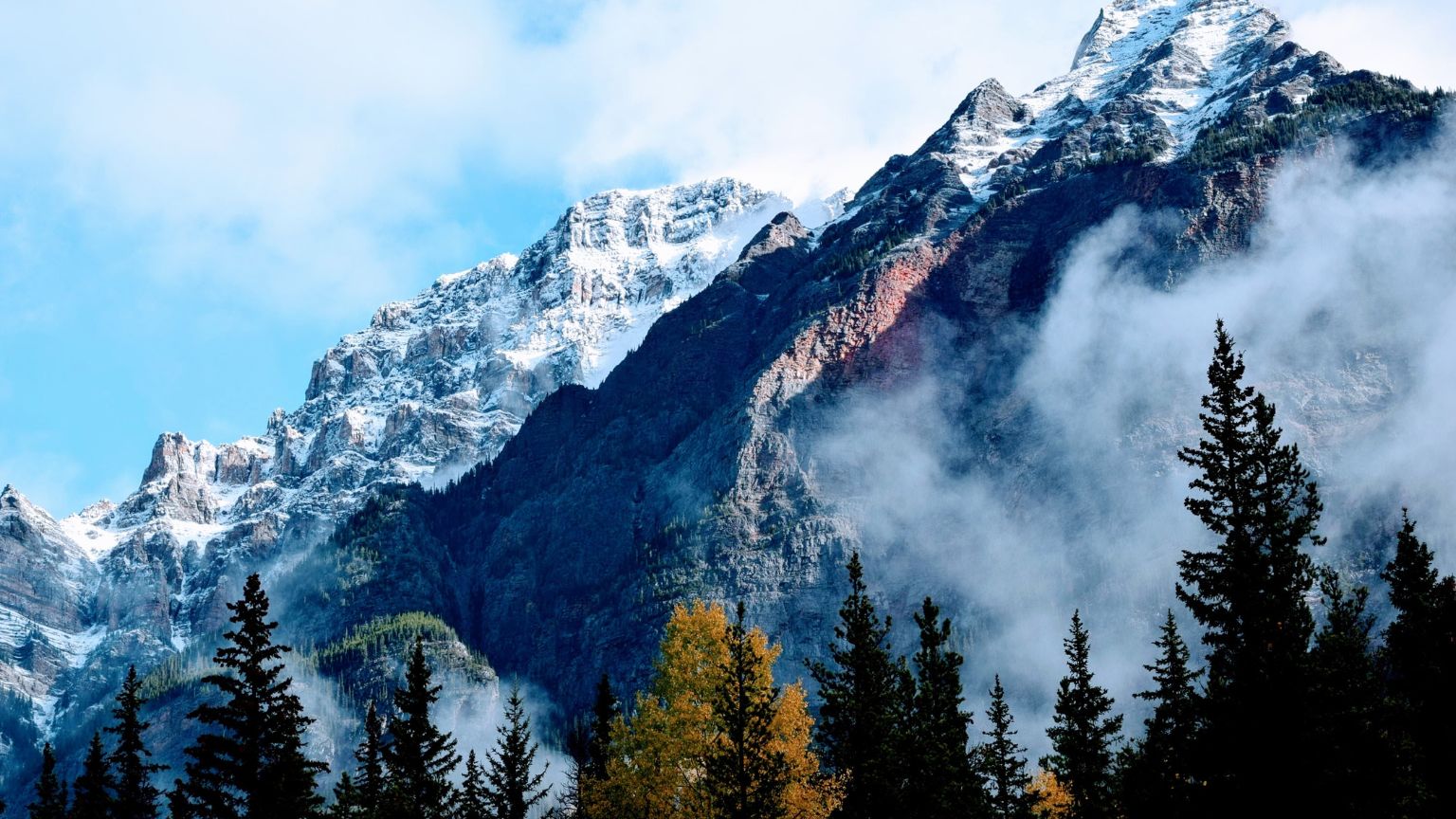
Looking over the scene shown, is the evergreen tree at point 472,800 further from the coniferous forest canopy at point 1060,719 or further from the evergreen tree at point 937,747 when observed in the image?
the evergreen tree at point 937,747

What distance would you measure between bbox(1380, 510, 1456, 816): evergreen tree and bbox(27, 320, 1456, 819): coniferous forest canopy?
90 millimetres

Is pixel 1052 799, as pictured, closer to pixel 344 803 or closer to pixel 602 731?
pixel 602 731

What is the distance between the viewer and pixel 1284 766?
38.7 meters

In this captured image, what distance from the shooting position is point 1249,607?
41125 mm

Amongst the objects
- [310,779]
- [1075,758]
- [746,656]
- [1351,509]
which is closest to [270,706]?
[310,779]

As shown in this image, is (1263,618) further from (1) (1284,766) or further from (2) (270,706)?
(2) (270,706)

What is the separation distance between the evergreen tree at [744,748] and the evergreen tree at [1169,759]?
13.5m

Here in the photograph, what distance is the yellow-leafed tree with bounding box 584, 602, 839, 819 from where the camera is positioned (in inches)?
1971

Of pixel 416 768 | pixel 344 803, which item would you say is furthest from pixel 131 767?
pixel 416 768

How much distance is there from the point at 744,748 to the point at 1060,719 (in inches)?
999

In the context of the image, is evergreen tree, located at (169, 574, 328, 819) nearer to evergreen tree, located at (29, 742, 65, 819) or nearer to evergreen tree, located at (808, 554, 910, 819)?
evergreen tree, located at (808, 554, 910, 819)

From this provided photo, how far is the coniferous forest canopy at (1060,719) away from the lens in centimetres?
3903

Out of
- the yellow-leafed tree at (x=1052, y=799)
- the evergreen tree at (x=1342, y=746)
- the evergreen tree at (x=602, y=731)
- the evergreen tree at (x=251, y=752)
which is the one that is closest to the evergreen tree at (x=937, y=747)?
the evergreen tree at (x=1342, y=746)

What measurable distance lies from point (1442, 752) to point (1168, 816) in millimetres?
12208
